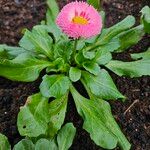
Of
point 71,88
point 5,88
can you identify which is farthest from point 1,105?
point 71,88

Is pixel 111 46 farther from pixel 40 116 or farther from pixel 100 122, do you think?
pixel 40 116

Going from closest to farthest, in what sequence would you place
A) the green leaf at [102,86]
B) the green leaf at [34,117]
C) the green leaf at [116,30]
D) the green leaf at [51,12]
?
the green leaf at [34,117] → the green leaf at [102,86] → the green leaf at [116,30] → the green leaf at [51,12]

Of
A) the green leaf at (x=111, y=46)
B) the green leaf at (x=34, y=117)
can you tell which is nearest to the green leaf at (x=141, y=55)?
the green leaf at (x=111, y=46)

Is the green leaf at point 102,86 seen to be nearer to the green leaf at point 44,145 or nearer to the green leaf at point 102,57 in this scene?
the green leaf at point 102,57

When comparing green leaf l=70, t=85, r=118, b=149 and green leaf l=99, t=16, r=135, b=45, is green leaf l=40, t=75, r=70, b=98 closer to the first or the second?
green leaf l=70, t=85, r=118, b=149

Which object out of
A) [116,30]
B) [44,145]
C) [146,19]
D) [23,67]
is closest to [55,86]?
[23,67]

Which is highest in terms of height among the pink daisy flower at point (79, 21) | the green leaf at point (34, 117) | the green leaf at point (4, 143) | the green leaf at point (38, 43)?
the pink daisy flower at point (79, 21)
